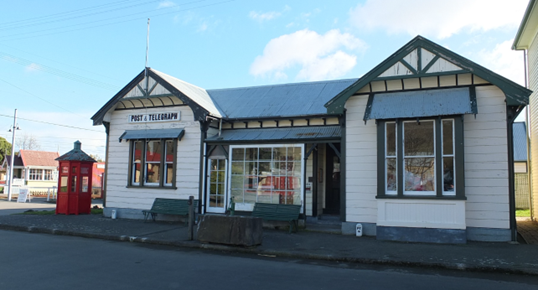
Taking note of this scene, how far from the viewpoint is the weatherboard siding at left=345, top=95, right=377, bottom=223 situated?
1148 cm

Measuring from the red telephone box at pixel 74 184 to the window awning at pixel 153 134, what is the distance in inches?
117

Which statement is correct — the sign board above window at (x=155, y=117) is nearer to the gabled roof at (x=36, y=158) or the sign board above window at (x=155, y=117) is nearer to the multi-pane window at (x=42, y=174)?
the gabled roof at (x=36, y=158)

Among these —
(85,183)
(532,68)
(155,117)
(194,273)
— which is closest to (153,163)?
(155,117)

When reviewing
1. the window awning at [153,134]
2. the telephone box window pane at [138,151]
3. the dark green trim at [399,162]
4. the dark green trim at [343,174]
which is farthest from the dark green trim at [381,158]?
the telephone box window pane at [138,151]

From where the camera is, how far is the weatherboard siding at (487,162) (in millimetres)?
10250

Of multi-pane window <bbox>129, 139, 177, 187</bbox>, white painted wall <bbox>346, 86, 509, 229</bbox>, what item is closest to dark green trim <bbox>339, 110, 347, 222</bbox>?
white painted wall <bbox>346, 86, 509, 229</bbox>

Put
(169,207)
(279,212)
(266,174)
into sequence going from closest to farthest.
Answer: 1. (279,212)
2. (266,174)
3. (169,207)

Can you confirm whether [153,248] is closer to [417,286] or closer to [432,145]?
[417,286]

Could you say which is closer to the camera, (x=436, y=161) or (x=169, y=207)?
(x=436, y=161)

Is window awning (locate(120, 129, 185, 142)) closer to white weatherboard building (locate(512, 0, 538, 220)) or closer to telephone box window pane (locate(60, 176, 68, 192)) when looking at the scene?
telephone box window pane (locate(60, 176, 68, 192))

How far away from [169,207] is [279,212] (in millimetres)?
4130

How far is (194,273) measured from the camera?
7266 mm

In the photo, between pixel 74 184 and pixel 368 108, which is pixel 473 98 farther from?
pixel 74 184

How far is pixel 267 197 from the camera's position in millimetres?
13789
